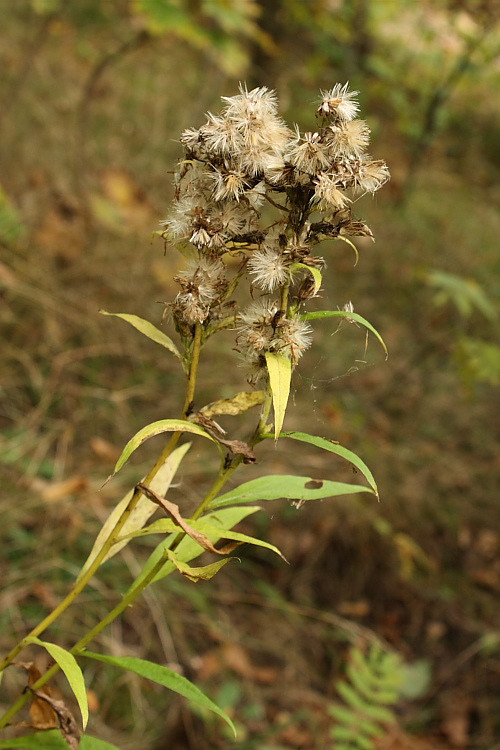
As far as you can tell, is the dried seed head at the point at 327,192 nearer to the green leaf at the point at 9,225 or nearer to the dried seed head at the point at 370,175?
the dried seed head at the point at 370,175

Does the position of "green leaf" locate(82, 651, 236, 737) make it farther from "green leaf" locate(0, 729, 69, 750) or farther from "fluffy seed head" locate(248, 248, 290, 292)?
"fluffy seed head" locate(248, 248, 290, 292)

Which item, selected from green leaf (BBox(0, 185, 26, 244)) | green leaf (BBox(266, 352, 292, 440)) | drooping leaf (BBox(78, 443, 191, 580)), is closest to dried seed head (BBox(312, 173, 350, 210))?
green leaf (BBox(266, 352, 292, 440))

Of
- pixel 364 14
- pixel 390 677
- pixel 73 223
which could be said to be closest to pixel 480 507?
pixel 390 677

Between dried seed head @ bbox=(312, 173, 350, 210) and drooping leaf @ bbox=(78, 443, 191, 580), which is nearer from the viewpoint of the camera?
dried seed head @ bbox=(312, 173, 350, 210)

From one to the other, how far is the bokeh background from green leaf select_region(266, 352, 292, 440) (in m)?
1.00

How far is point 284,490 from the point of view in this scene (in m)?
0.97

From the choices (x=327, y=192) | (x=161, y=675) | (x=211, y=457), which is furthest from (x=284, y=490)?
(x=211, y=457)

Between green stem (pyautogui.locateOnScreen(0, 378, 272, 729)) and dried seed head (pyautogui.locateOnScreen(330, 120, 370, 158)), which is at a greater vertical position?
dried seed head (pyautogui.locateOnScreen(330, 120, 370, 158))

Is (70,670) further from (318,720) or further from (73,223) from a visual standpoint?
(73,223)

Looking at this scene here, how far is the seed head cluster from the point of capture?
2.69 ft

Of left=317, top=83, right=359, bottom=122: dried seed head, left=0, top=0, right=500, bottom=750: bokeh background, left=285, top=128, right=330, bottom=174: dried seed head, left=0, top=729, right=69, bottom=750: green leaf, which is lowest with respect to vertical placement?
left=0, top=729, right=69, bottom=750: green leaf

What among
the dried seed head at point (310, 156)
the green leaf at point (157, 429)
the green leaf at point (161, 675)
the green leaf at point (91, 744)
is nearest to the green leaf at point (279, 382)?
the green leaf at point (157, 429)

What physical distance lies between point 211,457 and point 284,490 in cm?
202

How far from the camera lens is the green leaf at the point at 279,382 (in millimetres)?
793
